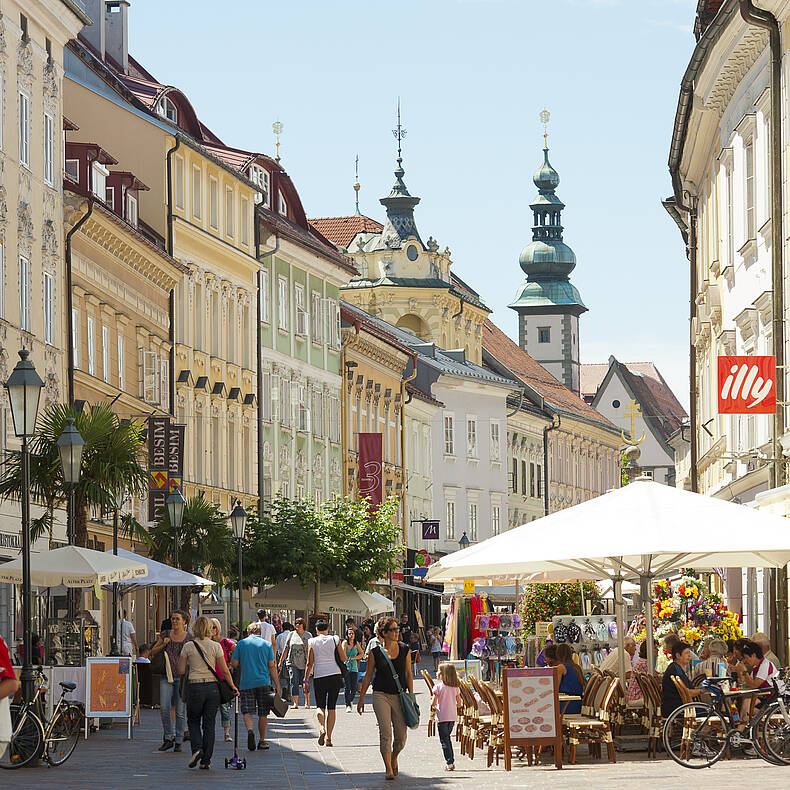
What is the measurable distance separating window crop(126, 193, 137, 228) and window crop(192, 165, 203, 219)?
5.20m

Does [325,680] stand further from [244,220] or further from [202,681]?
[244,220]

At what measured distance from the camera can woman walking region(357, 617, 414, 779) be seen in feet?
59.6

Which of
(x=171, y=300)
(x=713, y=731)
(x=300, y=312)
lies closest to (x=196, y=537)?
(x=171, y=300)

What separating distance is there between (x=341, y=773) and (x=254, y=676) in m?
2.69

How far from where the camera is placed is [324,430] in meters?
67.2

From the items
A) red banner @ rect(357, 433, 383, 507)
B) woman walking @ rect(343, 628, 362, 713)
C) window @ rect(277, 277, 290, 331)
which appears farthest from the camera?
red banner @ rect(357, 433, 383, 507)

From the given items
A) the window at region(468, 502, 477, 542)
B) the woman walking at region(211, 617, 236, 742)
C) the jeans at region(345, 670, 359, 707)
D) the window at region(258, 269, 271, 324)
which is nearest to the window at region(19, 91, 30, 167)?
the jeans at region(345, 670, 359, 707)

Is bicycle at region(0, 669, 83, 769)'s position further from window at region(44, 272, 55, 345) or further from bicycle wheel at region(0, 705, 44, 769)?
window at region(44, 272, 55, 345)

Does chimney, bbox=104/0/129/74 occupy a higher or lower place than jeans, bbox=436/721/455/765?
higher

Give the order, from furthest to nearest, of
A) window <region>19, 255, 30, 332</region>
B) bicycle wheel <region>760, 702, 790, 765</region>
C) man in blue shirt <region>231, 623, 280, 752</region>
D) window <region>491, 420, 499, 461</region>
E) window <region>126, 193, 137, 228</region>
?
window <region>491, 420, 499, 461</region> < window <region>126, 193, 137, 228</region> < window <region>19, 255, 30, 332</region> < man in blue shirt <region>231, 623, 280, 752</region> < bicycle wheel <region>760, 702, 790, 765</region>

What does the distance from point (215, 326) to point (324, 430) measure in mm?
12409

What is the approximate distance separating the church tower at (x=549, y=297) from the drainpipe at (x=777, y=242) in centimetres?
12717

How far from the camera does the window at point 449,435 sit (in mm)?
93625

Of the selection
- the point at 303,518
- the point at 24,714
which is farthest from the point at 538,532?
the point at 303,518
